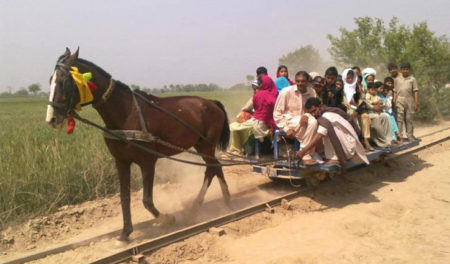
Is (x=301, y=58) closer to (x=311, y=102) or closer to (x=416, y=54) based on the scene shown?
(x=416, y=54)

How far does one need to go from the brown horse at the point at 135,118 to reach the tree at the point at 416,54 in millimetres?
15598

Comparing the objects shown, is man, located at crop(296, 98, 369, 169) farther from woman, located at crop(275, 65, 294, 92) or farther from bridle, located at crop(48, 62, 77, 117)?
bridle, located at crop(48, 62, 77, 117)

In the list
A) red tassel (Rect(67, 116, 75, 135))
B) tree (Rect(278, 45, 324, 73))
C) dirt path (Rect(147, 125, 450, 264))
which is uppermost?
tree (Rect(278, 45, 324, 73))

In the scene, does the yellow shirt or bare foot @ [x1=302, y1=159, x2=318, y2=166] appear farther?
the yellow shirt

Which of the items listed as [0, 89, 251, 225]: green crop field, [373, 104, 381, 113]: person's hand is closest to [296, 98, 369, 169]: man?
[373, 104, 381, 113]: person's hand

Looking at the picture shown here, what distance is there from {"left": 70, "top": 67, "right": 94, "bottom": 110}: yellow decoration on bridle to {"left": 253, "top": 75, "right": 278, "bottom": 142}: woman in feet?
10.6

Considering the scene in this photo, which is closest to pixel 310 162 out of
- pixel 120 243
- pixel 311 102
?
pixel 311 102

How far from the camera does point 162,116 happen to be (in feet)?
16.5

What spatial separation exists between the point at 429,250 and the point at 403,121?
593 cm

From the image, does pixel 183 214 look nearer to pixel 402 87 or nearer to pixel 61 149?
pixel 61 149

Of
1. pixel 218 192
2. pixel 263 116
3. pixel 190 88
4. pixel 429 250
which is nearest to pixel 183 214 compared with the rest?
pixel 218 192

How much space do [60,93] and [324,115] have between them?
399cm

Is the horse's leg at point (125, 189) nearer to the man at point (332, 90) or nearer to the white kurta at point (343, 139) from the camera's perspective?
the white kurta at point (343, 139)

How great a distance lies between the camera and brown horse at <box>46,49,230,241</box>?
396 centimetres
